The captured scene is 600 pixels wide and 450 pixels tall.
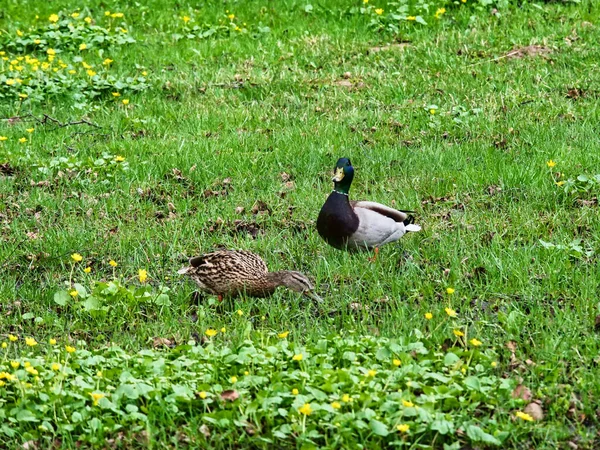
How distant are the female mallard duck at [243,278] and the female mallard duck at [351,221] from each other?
1.84 feet

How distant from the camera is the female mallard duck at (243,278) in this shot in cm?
606

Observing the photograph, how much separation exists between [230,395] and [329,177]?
4.06 meters

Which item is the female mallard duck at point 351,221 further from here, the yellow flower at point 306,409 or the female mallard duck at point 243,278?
the yellow flower at point 306,409

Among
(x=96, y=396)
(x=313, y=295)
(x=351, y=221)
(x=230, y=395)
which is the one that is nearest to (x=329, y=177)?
(x=351, y=221)

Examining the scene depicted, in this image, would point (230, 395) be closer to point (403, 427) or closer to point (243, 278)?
point (403, 427)

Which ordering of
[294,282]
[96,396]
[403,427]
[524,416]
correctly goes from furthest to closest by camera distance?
[294,282] → [96,396] → [524,416] → [403,427]

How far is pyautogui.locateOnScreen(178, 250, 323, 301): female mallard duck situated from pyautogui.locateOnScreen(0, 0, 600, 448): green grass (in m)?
0.10

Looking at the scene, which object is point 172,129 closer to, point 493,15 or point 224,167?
point 224,167

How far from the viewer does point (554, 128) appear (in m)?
9.08

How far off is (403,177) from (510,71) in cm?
306

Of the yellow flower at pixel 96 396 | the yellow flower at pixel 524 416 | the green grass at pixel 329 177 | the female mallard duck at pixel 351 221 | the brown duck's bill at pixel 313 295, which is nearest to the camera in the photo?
the yellow flower at pixel 524 416

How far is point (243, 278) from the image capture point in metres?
6.10

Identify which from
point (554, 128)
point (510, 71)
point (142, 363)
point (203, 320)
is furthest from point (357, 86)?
point (142, 363)

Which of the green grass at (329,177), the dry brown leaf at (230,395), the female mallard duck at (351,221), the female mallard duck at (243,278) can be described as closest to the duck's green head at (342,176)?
the female mallard duck at (351,221)
